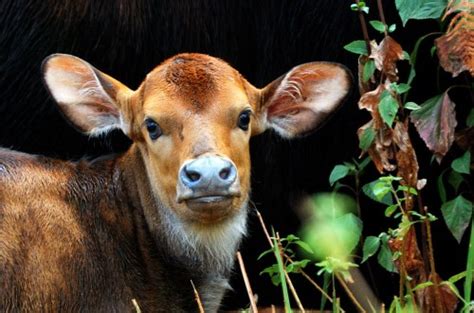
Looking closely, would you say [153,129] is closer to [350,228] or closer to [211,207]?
[211,207]

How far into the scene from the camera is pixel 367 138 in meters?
6.91

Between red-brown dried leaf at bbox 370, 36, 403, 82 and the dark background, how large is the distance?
75 cm

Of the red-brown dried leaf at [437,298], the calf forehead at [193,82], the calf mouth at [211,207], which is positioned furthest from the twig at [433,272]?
the calf forehead at [193,82]

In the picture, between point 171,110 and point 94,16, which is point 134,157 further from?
point 94,16

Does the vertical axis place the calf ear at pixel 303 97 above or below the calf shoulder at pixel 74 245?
above

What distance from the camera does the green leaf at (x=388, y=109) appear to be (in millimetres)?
6652

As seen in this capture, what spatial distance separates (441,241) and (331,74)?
1.43 m

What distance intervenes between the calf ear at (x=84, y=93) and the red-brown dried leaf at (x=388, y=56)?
1.04 m

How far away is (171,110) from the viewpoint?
6391 millimetres

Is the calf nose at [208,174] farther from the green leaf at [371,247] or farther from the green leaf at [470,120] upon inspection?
the green leaf at [470,120]

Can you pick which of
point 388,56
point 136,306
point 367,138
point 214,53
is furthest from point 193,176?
point 214,53

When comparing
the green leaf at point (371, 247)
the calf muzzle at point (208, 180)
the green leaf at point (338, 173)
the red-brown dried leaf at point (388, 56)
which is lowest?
the green leaf at point (371, 247)

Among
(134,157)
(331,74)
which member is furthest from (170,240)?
(331,74)

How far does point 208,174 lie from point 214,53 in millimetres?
1820
